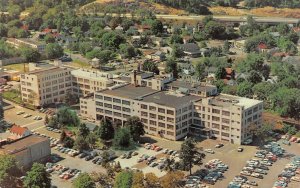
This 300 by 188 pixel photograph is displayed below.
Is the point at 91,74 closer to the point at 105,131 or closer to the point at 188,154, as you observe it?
the point at 105,131

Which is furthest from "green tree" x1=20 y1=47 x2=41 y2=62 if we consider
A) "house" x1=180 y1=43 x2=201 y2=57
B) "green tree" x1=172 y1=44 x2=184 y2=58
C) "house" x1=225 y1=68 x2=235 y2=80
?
"house" x1=225 y1=68 x2=235 y2=80

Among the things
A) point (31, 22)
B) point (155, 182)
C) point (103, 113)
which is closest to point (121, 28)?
point (31, 22)

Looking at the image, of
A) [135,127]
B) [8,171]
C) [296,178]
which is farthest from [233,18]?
[8,171]

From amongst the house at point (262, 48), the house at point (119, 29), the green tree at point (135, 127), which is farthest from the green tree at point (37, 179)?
the house at point (119, 29)

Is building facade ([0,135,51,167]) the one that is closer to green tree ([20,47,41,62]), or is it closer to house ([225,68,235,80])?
house ([225,68,235,80])

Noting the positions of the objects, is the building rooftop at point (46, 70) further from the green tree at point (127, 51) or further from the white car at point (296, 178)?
the white car at point (296, 178)
